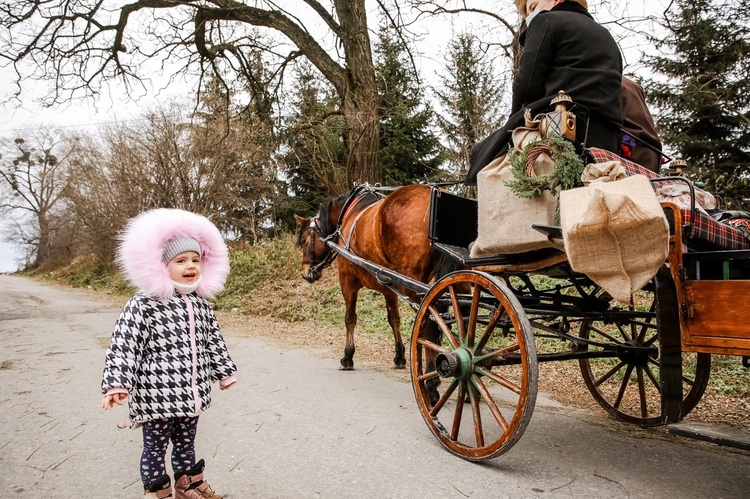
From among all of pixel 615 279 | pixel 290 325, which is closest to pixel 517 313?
pixel 615 279

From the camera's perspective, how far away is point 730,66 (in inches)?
460

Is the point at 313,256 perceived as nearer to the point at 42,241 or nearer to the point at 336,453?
the point at 336,453

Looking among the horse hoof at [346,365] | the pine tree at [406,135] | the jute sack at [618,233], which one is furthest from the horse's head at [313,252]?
the pine tree at [406,135]

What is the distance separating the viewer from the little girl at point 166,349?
7.94ft

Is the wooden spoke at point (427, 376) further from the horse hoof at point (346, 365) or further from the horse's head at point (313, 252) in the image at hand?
the horse's head at point (313, 252)

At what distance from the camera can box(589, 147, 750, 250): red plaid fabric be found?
2422 millimetres

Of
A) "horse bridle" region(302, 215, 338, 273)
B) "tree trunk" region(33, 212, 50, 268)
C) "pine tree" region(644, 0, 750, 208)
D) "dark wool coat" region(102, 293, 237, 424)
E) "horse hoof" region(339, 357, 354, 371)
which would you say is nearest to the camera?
"dark wool coat" region(102, 293, 237, 424)

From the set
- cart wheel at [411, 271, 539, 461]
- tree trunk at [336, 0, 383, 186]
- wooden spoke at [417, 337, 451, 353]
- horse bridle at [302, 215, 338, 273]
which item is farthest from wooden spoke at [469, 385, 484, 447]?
tree trunk at [336, 0, 383, 186]

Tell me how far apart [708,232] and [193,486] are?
2.86 m

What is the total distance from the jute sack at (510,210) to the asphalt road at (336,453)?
4.33 ft

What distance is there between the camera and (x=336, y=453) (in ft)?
10.6

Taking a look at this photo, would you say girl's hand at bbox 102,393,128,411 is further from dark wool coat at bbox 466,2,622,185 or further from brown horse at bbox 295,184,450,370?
brown horse at bbox 295,184,450,370

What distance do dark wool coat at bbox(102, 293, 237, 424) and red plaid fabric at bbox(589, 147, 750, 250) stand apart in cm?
234

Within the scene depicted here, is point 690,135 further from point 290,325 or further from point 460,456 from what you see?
point 460,456
